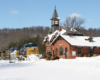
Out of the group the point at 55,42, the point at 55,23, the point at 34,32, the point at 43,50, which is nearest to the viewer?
the point at 55,42

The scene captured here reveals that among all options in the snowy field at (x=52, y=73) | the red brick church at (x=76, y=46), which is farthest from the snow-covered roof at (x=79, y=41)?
the snowy field at (x=52, y=73)

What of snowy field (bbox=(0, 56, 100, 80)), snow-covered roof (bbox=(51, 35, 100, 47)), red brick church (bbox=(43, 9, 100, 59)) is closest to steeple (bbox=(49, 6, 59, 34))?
red brick church (bbox=(43, 9, 100, 59))

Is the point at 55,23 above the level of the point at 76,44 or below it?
above

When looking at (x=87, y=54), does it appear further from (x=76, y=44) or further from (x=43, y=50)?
(x=43, y=50)

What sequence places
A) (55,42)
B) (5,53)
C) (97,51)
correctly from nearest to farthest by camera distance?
(97,51)
(55,42)
(5,53)

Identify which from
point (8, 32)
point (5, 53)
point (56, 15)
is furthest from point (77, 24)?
point (8, 32)

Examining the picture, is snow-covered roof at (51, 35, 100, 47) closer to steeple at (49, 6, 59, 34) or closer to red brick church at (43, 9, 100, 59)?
red brick church at (43, 9, 100, 59)

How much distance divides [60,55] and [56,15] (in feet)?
97.3

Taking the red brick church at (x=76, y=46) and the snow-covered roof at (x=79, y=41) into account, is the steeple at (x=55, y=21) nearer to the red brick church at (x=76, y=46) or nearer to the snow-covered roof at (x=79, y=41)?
the red brick church at (x=76, y=46)

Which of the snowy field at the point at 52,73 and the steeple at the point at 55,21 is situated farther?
the steeple at the point at 55,21

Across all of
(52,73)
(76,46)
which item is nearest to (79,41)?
(76,46)

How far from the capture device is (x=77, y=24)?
6806cm

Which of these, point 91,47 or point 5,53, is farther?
point 5,53

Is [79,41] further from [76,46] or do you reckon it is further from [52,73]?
[52,73]
